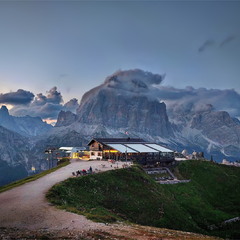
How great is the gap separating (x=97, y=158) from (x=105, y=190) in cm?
5074

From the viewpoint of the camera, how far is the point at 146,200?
5403 centimetres

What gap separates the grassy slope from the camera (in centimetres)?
4406

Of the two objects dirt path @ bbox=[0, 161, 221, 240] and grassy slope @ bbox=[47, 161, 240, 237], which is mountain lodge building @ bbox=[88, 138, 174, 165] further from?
dirt path @ bbox=[0, 161, 221, 240]

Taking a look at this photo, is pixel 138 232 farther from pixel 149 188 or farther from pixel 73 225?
pixel 149 188

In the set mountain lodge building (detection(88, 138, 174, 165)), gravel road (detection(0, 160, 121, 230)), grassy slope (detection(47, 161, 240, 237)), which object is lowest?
grassy slope (detection(47, 161, 240, 237))

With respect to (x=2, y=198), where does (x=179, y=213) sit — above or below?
below

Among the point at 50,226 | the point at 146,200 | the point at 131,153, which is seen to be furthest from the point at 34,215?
the point at 131,153

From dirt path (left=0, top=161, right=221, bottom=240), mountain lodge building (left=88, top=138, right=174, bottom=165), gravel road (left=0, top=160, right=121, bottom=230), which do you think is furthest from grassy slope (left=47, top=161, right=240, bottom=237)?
mountain lodge building (left=88, top=138, right=174, bottom=165)

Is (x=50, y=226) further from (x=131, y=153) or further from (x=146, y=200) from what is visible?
(x=131, y=153)

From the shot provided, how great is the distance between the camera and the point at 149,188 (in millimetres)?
62375

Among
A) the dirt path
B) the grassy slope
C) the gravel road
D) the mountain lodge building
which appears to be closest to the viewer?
the dirt path

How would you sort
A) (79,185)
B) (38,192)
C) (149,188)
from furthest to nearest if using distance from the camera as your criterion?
(149,188), (79,185), (38,192)

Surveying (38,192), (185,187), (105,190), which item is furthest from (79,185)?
(185,187)

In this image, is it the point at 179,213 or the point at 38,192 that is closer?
the point at 38,192
